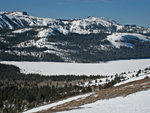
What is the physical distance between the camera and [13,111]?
113125 mm

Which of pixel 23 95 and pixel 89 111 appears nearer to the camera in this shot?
pixel 89 111

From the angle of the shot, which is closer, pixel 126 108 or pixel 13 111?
pixel 126 108

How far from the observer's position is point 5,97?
158250 mm

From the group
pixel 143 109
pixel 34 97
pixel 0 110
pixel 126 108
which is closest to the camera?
pixel 143 109

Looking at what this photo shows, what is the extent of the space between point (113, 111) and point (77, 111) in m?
5.49

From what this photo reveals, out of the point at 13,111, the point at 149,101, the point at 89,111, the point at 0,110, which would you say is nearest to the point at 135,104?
the point at 149,101

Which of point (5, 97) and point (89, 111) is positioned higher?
point (89, 111)

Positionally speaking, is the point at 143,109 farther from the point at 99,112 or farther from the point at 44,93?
the point at 44,93

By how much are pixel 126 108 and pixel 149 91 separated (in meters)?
11.8

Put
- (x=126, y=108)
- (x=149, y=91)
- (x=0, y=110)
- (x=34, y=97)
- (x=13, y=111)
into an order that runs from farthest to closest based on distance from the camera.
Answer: (x=34, y=97), (x=0, y=110), (x=13, y=111), (x=149, y=91), (x=126, y=108)

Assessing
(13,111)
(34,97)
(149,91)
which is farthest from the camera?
(34,97)

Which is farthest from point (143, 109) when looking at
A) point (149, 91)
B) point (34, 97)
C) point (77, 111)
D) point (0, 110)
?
point (34, 97)

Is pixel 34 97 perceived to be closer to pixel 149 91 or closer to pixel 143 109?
pixel 149 91

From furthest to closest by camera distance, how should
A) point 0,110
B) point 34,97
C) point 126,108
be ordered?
1. point 34,97
2. point 0,110
3. point 126,108
